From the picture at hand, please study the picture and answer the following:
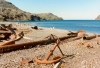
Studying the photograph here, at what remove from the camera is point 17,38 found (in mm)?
A: 19734

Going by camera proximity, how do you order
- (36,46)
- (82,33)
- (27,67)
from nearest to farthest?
(27,67), (36,46), (82,33)

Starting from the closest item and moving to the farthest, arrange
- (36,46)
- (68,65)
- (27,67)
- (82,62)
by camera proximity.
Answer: (27,67), (68,65), (82,62), (36,46)

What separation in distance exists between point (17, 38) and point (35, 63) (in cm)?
916

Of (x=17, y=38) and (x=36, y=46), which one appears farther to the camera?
(x=17, y=38)

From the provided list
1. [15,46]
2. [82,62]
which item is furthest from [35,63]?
[15,46]

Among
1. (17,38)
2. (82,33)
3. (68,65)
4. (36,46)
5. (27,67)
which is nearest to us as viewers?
(27,67)

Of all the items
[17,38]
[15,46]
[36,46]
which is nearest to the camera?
[15,46]

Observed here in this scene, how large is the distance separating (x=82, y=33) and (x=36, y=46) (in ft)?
30.0

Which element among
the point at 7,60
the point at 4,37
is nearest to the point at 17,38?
the point at 4,37

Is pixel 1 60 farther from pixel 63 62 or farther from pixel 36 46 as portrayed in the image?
pixel 36 46

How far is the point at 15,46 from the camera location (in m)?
14.7

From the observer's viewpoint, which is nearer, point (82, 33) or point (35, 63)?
point (35, 63)

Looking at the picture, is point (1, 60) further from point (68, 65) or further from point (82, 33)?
point (82, 33)

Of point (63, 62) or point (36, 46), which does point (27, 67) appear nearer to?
point (63, 62)
